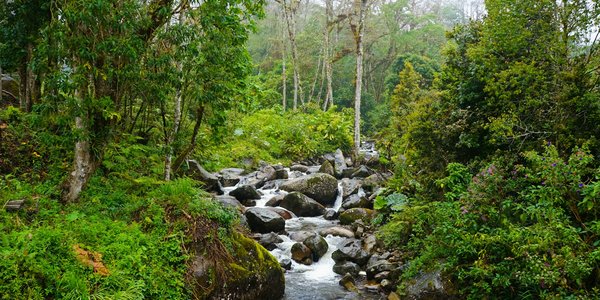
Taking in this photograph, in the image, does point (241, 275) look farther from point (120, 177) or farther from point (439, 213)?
point (439, 213)

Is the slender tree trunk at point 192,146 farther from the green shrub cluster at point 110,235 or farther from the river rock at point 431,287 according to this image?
the river rock at point 431,287

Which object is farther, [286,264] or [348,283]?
[286,264]

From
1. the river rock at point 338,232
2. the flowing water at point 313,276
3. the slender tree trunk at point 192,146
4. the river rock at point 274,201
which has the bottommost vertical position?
the flowing water at point 313,276

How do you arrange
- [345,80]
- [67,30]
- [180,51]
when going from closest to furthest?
1. [67,30]
2. [180,51]
3. [345,80]

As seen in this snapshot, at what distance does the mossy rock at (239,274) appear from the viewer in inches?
281

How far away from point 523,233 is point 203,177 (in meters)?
10.1

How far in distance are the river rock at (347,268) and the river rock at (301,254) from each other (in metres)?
0.78

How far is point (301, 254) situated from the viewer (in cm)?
1065

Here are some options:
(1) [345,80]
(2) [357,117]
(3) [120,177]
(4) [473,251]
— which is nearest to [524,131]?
(4) [473,251]

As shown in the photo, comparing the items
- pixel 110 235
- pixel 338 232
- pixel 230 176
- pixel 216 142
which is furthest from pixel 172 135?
pixel 230 176

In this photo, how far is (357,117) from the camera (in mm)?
20453

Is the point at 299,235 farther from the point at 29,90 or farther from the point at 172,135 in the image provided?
the point at 29,90

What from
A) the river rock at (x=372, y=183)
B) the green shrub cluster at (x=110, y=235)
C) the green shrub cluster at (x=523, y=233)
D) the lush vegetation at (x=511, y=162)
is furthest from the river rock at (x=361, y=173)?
the green shrub cluster at (x=110, y=235)

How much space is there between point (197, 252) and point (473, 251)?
4.94m
